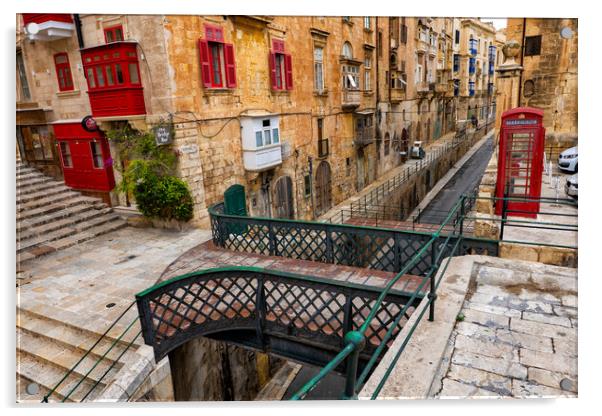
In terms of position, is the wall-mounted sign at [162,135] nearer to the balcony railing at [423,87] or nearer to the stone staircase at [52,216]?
the stone staircase at [52,216]

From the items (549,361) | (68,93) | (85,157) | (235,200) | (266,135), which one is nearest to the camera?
(549,361)

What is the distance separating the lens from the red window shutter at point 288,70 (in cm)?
1241

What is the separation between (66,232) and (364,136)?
12735 millimetres

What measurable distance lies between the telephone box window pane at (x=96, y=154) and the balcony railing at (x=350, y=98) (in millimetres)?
9372

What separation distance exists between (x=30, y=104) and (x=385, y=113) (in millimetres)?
15454

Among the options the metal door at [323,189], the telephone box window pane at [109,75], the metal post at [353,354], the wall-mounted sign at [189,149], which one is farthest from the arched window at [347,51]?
the metal post at [353,354]

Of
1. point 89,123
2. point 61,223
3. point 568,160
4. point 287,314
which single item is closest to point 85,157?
point 89,123

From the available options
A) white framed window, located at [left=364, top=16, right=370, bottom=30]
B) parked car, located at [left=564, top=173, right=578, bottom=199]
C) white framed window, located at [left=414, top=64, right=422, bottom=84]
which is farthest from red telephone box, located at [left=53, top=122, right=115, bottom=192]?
white framed window, located at [left=414, top=64, right=422, bottom=84]

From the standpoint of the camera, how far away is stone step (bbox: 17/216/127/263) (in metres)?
7.91

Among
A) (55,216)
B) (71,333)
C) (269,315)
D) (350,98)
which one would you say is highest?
(350,98)

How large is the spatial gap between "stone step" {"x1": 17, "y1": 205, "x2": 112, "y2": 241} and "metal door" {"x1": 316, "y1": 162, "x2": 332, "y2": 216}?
7.54 metres

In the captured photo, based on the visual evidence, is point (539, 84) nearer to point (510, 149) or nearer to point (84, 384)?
point (510, 149)

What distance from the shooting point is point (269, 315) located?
195 inches

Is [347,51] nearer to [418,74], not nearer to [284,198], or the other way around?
[284,198]
